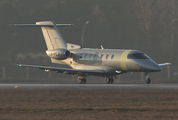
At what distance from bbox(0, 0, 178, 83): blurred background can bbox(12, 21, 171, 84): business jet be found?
37971 millimetres

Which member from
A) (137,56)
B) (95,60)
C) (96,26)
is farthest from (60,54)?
(96,26)

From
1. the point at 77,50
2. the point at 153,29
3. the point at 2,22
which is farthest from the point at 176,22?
the point at 77,50

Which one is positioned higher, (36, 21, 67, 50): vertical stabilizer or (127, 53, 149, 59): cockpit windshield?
(36, 21, 67, 50): vertical stabilizer

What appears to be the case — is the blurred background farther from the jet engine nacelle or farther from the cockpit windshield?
the cockpit windshield

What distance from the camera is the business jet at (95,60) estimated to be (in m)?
33.0

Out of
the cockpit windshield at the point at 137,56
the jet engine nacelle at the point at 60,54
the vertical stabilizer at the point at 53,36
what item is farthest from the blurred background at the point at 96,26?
the cockpit windshield at the point at 137,56

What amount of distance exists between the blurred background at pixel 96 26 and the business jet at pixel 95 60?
38.0 meters

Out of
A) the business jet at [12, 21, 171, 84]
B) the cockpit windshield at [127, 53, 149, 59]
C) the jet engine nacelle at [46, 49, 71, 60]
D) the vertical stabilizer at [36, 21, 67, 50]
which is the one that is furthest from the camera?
the vertical stabilizer at [36, 21, 67, 50]

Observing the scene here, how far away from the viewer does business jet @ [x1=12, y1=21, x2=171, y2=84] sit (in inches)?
1300

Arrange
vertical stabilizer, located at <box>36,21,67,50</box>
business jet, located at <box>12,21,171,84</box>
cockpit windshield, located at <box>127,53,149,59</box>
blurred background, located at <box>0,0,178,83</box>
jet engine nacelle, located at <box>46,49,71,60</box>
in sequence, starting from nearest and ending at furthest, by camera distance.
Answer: business jet, located at <box>12,21,171,84</box>
cockpit windshield, located at <box>127,53,149,59</box>
jet engine nacelle, located at <box>46,49,71,60</box>
vertical stabilizer, located at <box>36,21,67,50</box>
blurred background, located at <box>0,0,178,83</box>

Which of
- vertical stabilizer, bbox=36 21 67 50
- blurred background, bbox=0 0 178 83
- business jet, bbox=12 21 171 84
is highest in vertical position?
blurred background, bbox=0 0 178 83

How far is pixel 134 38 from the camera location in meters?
93.8

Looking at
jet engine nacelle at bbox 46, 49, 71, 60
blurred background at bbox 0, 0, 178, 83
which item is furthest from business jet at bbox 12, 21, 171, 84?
blurred background at bbox 0, 0, 178, 83
